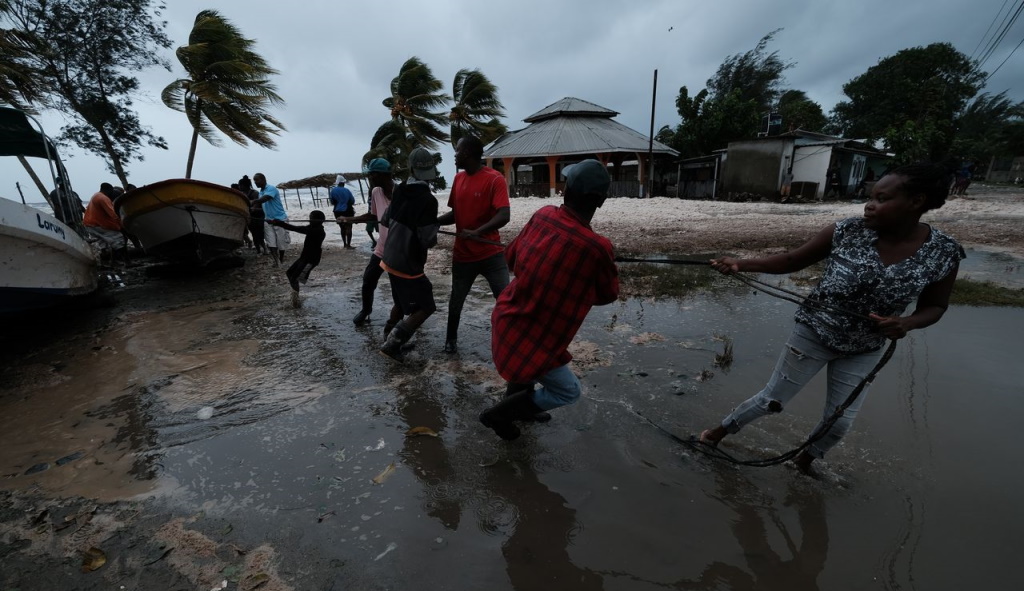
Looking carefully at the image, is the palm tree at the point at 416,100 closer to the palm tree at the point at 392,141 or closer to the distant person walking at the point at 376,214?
the palm tree at the point at 392,141

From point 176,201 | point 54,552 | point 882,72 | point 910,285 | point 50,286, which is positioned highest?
point 882,72

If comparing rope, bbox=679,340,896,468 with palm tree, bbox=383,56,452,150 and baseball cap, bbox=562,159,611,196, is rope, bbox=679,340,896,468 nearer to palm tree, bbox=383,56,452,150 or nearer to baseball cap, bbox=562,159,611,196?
baseball cap, bbox=562,159,611,196

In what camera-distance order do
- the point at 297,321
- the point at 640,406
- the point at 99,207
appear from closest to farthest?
the point at 640,406, the point at 297,321, the point at 99,207

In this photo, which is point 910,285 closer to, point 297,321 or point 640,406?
point 640,406

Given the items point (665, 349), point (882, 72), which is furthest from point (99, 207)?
point (882, 72)

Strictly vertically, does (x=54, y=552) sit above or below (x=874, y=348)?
below

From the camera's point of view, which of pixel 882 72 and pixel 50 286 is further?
pixel 882 72

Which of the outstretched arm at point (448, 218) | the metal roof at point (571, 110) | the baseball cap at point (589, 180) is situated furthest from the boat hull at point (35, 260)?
the metal roof at point (571, 110)

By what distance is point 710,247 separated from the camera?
9.30 metres

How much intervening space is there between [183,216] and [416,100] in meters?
16.5

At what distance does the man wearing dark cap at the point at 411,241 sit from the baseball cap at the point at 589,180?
1.78 metres

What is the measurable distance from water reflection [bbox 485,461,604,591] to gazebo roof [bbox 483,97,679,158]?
2320cm

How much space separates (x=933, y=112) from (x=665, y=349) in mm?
40805

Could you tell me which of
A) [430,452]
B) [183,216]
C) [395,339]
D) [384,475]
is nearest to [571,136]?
[183,216]
